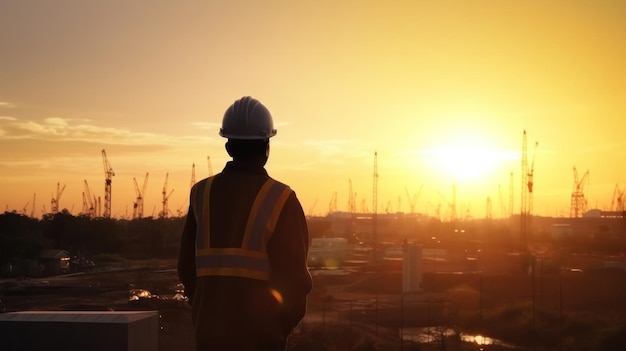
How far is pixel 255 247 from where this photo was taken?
6.82 ft

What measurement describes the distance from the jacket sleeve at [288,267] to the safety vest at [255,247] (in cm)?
2

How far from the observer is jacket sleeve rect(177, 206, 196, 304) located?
89.9 inches

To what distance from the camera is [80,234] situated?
65.6 metres

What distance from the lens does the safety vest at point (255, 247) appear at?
2074mm

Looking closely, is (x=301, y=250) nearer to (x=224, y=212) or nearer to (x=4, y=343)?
(x=224, y=212)

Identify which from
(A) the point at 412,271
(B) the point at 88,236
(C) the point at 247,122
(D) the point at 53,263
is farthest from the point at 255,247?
(B) the point at 88,236

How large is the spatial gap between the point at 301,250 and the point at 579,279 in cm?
4456

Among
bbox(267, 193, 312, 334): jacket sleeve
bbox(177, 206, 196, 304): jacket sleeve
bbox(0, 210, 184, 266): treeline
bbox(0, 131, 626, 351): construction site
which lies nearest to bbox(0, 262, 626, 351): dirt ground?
bbox(0, 131, 626, 351): construction site

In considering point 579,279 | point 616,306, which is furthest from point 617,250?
point 616,306

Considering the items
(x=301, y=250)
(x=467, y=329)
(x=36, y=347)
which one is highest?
(x=301, y=250)

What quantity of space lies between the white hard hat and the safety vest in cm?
21

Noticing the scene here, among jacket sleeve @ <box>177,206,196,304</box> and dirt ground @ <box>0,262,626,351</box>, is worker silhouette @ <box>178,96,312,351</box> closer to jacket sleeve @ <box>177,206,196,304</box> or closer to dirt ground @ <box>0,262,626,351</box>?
jacket sleeve @ <box>177,206,196,304</box>

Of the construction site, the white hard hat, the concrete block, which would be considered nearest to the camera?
the white hard hat

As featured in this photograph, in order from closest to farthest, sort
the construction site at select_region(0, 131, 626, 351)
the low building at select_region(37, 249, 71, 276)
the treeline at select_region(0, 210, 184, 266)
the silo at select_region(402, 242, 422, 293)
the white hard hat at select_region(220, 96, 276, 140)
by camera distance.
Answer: the white hard hat at select_region(220, 96, 276, 140) < the construction site at select_region(0, 131, 626, 351) < the silo at select_region(402, 242, 422, 293) < the low building at select_region(37, 249, 71, 276) < the treeline at select_region(0, 210, 184, 266)
